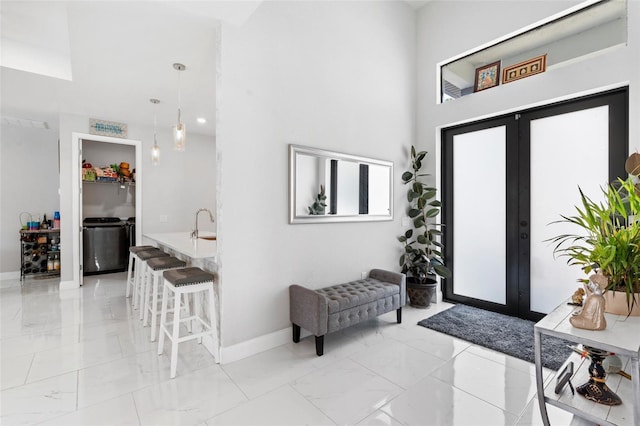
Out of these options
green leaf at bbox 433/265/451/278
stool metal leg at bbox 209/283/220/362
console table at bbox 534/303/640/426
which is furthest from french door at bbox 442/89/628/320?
stool metal leg at bbox 209/283/220/362

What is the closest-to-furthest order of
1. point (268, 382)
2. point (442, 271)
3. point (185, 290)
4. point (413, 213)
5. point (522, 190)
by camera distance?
point (268, 382) → point (185, 290) → point (522, 190) → point (442, 271) → point (413, 213)

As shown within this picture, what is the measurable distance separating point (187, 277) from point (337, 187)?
174 centimetres

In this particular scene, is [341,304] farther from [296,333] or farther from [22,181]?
[22,181]

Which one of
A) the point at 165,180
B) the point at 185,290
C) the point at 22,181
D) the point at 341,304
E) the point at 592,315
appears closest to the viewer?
the point at 592,315

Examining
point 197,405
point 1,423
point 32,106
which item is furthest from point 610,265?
point 32,106

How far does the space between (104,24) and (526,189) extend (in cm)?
450

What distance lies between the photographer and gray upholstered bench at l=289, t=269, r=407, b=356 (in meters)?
2.51

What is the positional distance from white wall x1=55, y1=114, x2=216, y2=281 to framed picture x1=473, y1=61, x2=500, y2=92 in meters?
5.07

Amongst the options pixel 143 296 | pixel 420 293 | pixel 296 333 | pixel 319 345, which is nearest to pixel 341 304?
pixel 319 345

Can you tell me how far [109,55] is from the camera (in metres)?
2.93

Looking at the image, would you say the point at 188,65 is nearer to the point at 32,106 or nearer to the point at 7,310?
the point at 32,106

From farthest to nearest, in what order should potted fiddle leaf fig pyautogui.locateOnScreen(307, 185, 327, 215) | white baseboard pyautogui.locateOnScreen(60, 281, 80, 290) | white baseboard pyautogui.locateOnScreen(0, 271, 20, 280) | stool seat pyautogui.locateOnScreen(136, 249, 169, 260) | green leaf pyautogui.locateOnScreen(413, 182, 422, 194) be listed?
1. white baseboard pyautogui.locateOnScreen(0, 271, 20, 280)
2. white baseboard pyautogui.locateOnScreen(60, 281, 80, 290)
3. green leaf pyautogui.locateOnScreen(413, 182, 422, 194)
4. stool seat pyautogui.locateOnScreen(136, 249, 169, 260)
5. potted fiddle leaf fig pyautogui.locateOnScreen(307, 185, 327, 215)

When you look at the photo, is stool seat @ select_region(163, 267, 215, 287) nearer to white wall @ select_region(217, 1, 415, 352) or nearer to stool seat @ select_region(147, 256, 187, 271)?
white wall @ select_region(217, 1, 415, 352)

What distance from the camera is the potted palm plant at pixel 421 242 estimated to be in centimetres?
375
